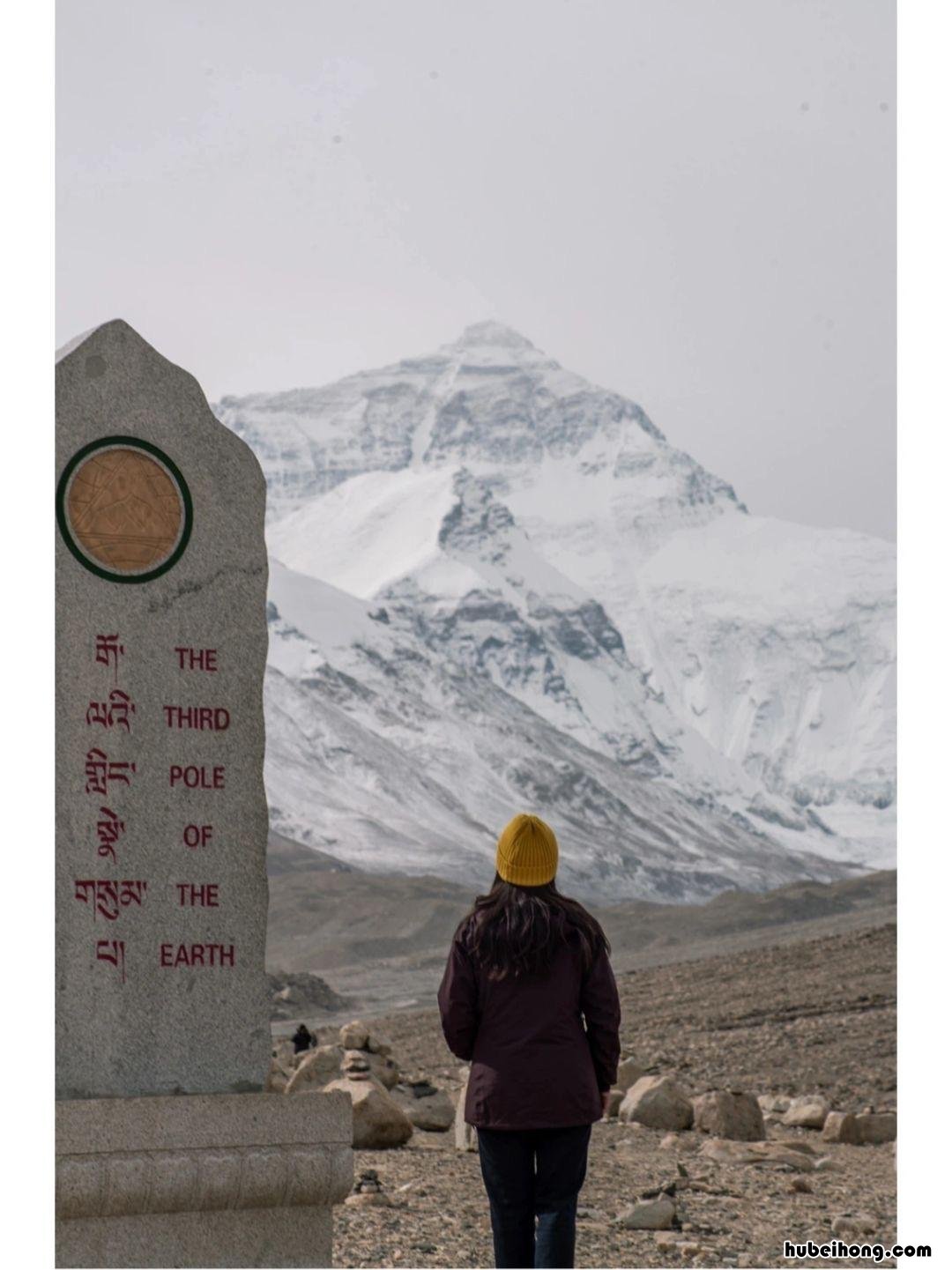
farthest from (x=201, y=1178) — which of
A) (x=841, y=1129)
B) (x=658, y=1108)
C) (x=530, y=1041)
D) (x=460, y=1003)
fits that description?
(x=841, y=1129)

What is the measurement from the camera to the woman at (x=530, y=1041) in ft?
18.3

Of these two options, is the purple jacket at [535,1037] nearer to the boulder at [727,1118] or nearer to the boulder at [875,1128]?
the boulder at [727,1118]

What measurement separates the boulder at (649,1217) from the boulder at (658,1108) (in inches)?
146

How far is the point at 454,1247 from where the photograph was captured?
869 centimetres

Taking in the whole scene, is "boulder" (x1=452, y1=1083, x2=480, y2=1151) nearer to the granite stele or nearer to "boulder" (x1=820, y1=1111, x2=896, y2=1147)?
"boulder" (x1=820, y1=1111, x2=896, y2=1147)

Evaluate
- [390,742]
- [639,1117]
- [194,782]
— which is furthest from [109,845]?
[390,742]

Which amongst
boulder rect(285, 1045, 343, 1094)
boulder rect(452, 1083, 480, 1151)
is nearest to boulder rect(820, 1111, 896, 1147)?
boulder rect(285, 1045, 343, 1094)

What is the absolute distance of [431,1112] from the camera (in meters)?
12.6

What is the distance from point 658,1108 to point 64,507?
842cm

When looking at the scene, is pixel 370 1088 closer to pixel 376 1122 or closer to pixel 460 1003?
pixel 376 1122

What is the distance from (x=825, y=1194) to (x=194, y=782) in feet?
20.4

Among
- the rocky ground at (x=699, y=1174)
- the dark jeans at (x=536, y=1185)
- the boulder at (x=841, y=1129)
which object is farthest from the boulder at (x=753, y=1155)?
the dark jeans at (x=536, y=1185)

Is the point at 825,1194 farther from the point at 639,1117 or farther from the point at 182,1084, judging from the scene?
the point at 182,1084

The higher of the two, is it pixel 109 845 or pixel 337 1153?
pixel 109 845
